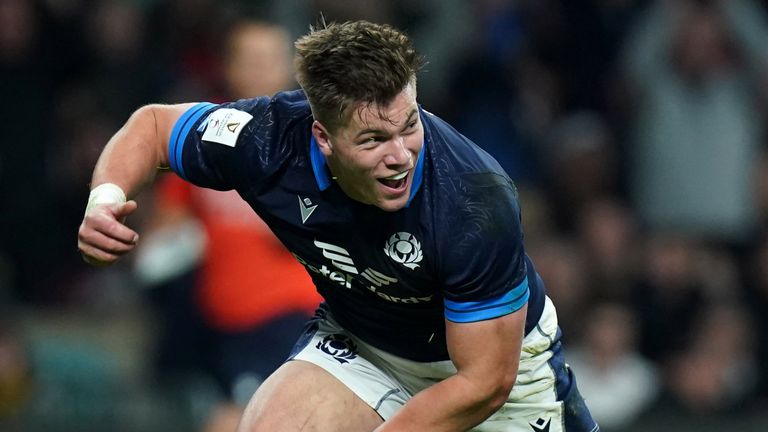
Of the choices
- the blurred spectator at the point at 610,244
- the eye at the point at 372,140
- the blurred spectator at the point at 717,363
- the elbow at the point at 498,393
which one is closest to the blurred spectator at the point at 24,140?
the blurred spectator at the point at 610,244

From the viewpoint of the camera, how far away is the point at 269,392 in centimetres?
454

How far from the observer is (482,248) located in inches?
162

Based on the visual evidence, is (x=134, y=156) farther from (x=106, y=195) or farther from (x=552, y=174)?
(x=552, y=174)

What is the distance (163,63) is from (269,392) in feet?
15.4

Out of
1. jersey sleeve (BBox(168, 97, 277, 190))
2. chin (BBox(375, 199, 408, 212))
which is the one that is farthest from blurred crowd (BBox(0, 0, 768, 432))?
chin (BBox(375, 199, 408, 212))

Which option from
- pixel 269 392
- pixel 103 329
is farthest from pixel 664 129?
pixel 269 392

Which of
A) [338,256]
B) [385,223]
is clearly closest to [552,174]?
[338,256]

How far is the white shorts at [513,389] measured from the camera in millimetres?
4703

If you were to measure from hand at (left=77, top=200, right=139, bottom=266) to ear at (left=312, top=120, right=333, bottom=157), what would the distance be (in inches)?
22.3

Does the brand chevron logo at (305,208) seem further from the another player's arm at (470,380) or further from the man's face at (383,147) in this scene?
the another player's arm at (470,380)

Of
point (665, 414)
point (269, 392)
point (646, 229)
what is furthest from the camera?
point (646, 229)

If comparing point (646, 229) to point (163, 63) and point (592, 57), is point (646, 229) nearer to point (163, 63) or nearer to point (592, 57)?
point (592, 57)

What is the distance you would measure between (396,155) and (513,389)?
1.06 metres

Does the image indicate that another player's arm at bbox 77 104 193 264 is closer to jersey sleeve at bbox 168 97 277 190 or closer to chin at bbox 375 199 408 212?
jersey sleeve at bbox 168 97 277 190
